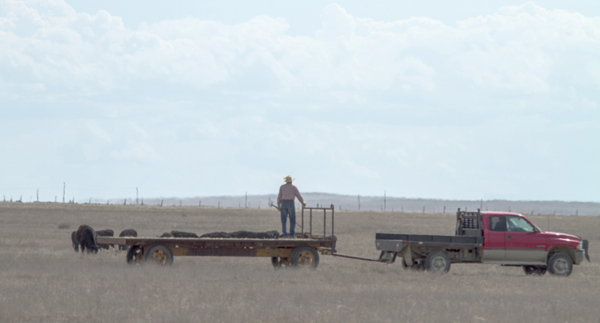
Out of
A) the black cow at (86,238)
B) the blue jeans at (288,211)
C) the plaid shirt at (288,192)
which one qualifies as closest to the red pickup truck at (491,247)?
the blue jeans at (288,211)

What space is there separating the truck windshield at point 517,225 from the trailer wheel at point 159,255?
8929 mm

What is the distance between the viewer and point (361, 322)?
10.6 metres

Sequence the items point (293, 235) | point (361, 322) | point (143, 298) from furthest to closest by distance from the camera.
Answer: point (293, 235)
point (143, 298)
point (361, 322)

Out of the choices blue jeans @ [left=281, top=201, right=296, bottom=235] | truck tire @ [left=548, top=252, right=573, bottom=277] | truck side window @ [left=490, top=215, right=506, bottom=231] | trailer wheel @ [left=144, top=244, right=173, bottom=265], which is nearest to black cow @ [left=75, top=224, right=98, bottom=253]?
trailer wheel @ [left=144, top=244, right=173, bottom=265]

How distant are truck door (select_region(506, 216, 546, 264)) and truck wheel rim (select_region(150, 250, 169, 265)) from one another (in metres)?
8.92

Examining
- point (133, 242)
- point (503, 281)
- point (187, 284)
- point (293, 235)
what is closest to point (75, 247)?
point (133, 242)

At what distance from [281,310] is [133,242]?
7039 mm

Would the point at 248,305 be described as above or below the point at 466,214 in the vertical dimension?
below

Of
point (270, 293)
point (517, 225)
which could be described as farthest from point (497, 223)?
point (270, 293)

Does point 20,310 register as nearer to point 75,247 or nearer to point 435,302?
point 435,302

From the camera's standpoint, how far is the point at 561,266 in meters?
19.2

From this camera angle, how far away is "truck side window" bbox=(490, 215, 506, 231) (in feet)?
62.5

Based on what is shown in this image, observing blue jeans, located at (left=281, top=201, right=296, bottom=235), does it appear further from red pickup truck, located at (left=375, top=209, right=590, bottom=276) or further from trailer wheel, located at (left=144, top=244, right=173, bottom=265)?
trailer wheel, located at (left=144, top=244, right=173, bottom=265)

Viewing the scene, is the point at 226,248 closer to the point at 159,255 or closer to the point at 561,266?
the point at 159,255
